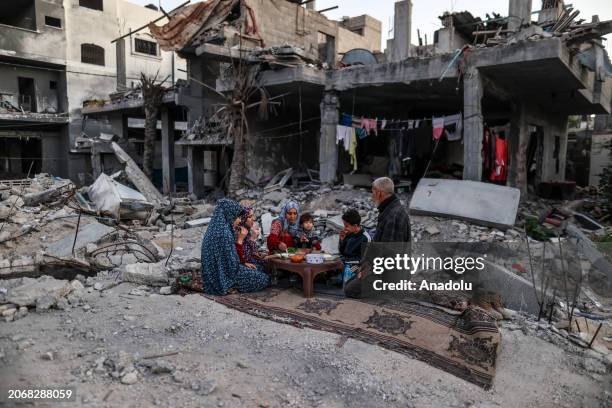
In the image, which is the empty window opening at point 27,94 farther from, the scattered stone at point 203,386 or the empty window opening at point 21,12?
the scattered stone at point 203,386

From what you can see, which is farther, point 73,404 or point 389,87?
point 389,87

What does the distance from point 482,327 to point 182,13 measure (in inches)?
561

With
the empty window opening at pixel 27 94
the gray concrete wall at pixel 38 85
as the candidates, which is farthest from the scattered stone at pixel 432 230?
the empty window opening at pixel 27 94

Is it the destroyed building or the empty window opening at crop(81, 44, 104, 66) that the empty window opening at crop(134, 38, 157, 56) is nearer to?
the destroyed building

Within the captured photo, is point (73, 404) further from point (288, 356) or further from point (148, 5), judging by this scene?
point (148, 5)

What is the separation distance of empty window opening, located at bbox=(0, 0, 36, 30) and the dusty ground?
2363cm

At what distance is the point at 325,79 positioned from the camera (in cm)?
1211

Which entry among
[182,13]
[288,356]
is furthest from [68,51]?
[288,356]

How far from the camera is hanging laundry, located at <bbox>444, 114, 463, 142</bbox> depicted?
11.0 metres

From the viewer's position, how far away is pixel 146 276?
5812 mm

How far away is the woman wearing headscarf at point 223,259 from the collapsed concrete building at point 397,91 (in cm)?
656

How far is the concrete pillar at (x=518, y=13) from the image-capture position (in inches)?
376

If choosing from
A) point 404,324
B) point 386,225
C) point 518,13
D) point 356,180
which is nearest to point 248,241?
point 386,225

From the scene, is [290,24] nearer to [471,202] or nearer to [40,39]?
[471,202]
